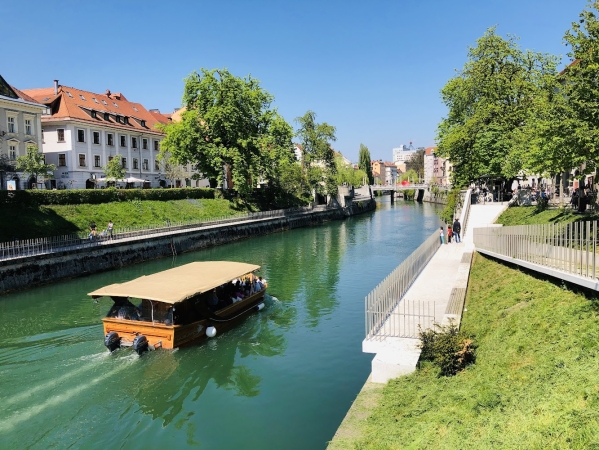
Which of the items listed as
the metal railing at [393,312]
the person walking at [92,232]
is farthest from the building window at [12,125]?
the metal railing at [393,312]

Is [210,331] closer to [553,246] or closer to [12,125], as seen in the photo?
[553,246]

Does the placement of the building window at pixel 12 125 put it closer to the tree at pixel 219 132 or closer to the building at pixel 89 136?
the building at pixel 89 136

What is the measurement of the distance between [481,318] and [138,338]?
10.9 meters

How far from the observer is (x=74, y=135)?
51750 millimetres

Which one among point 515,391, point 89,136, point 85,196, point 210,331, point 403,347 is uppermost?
point 89,136

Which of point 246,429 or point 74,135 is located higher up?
point 74,135

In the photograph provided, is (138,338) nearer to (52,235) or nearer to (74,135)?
(52,235)

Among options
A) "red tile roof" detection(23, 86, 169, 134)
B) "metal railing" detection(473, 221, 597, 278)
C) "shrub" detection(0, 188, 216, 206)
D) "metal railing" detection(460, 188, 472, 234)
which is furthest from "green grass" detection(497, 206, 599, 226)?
"red tile roof" detection(23, 86, 169, 134)

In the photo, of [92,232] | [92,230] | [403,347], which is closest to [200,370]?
[403,347]

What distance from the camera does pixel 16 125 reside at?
42.7m

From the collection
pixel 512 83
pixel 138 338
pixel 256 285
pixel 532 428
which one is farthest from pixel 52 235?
pixel 512 83

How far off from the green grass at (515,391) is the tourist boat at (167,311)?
8.36 m

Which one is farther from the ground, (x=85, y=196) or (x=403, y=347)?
(x=85, y=196)

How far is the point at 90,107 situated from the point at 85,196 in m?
22.7
